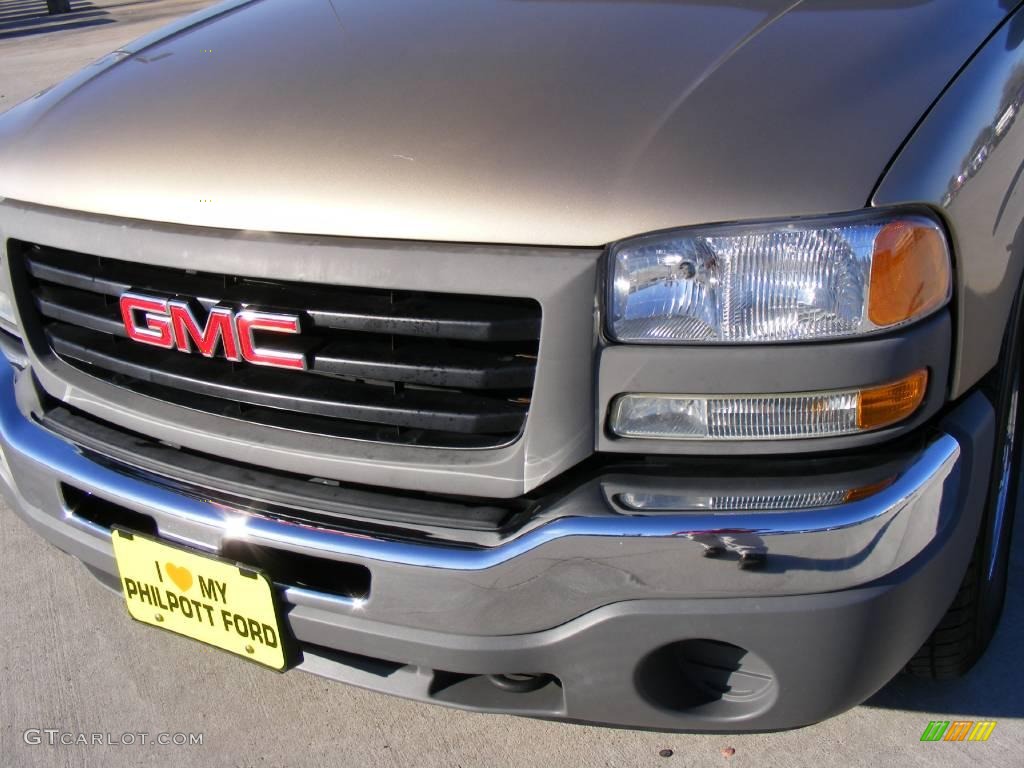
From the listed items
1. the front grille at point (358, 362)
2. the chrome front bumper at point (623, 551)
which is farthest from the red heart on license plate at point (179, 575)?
the front grille at point (358, 362)

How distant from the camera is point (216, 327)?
1.82 m

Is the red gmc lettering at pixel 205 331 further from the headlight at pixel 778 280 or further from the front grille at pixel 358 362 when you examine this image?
the headlight at pixel 778 280

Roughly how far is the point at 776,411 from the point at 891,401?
6.9 inches

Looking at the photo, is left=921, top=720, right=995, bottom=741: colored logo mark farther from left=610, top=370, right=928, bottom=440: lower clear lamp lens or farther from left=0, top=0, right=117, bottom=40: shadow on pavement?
left=0, top=0, right=117, bottom=40: shadow on pavement

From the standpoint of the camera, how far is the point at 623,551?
5.13ft

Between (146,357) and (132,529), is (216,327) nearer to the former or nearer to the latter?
(146,357)

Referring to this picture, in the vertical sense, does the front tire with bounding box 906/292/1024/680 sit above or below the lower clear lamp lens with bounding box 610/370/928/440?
below

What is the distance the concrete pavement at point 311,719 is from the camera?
6.94ft

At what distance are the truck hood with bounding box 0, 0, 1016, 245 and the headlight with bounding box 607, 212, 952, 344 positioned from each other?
4 centimetres

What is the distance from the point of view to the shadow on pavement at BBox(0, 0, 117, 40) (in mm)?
16953

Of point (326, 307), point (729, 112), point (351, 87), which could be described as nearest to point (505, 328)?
point (326, 307)

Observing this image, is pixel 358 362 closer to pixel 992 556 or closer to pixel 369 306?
pixel 369 306

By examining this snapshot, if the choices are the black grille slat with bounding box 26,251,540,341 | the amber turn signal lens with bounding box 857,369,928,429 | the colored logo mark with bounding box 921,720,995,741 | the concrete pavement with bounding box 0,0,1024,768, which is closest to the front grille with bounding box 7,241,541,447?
the black grille slat with bounding box 26,251,540,341

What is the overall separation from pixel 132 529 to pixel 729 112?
136 cm
